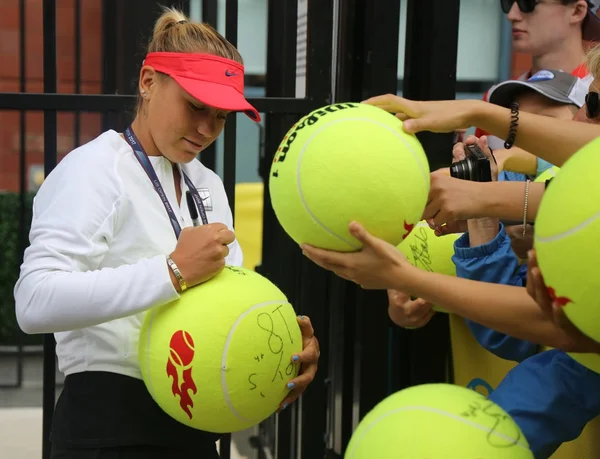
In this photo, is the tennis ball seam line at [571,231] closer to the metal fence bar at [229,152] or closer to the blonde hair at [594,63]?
the blonde hair at [594,63]

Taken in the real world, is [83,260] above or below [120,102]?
below

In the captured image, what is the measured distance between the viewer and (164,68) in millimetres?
2279

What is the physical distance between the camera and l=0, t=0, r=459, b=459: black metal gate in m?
2.98

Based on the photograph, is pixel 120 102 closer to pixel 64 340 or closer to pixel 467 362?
pixel 64 340

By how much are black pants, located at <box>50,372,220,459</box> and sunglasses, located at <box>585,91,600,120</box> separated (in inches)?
53.2

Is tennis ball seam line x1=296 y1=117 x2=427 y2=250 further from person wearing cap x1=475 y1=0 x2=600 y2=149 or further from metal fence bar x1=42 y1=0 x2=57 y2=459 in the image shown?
person wearing cap x1=475 y1=0 x2=600 y2=149

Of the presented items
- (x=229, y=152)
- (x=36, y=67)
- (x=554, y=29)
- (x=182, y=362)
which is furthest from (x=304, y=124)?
(x=36, y=67)

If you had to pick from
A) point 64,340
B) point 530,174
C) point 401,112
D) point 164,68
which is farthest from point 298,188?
point 530,174

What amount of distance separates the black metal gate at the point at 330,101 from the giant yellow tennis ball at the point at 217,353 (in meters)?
0.96

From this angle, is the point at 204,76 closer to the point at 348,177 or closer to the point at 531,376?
the point at 348,177

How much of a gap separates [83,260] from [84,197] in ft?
0.51

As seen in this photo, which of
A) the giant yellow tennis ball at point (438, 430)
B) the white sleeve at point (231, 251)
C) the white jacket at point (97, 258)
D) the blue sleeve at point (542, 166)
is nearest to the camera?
the giant yellow tennis ball at point (438, 430)

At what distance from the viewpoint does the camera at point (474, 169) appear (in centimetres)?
228

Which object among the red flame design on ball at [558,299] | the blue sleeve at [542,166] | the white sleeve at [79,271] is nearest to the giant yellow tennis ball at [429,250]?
the blue sleeve at [542,166]
